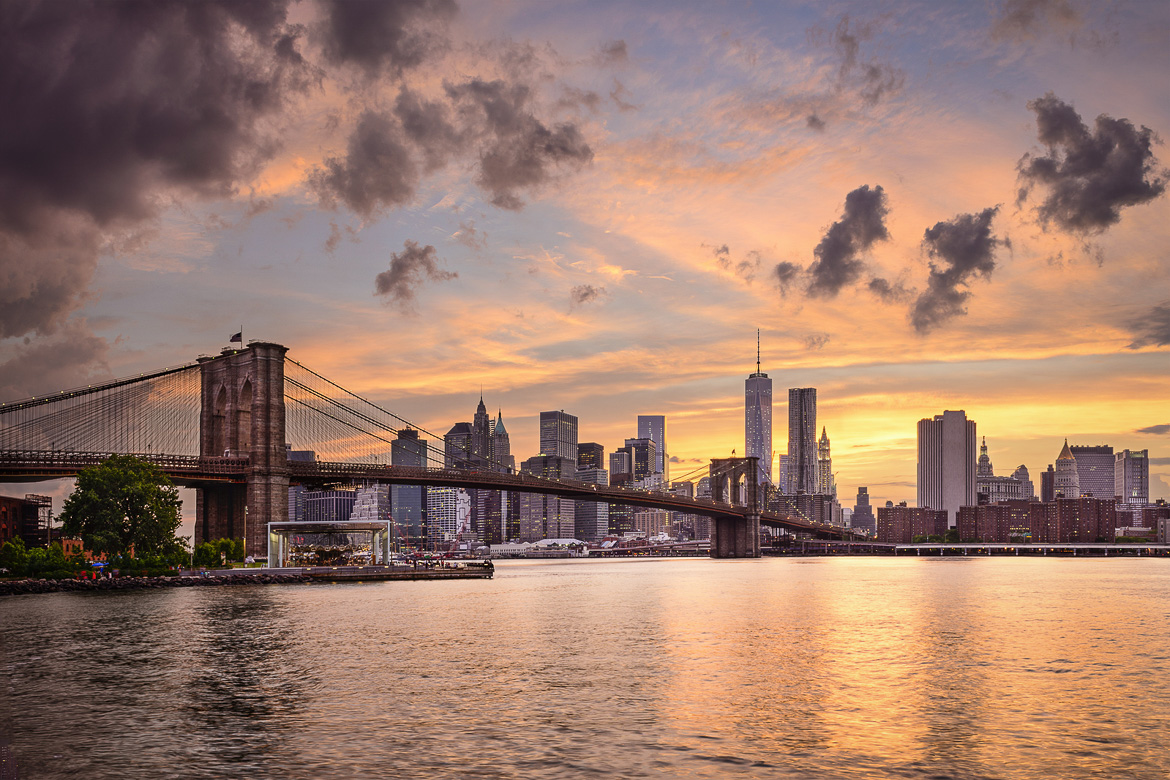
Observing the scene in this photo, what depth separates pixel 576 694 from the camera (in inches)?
1163

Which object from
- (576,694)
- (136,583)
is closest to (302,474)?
(136,583)

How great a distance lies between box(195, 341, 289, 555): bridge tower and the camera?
10275 cm

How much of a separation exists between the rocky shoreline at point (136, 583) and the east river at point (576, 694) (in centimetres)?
1532

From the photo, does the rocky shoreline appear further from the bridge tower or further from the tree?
the bridge tower

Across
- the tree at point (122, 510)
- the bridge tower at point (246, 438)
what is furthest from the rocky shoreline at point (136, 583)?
the bridge tower at point (246, 438)

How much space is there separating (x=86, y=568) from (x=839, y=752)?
257 ft

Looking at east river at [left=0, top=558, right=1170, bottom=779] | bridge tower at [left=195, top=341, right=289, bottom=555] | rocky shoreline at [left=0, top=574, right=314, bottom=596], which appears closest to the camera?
east river at [left=0, top=558, right=1170, bottom=779]

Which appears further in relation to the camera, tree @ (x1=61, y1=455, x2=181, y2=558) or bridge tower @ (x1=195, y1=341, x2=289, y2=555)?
bridge tower @ (x1=195, y1=341, x2=289, y2=555)

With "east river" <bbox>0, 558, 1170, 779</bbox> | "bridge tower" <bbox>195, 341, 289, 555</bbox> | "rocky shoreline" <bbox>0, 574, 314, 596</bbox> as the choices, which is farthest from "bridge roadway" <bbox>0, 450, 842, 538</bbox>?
"east river" <bbox>0, 558, 1170, 779</bbox>

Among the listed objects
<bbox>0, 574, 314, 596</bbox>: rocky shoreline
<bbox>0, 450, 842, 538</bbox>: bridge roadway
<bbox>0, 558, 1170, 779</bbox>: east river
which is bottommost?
<bbox>0, 574, 314, 596</bbox>: rocky shoreline

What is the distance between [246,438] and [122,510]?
2619 centimetres

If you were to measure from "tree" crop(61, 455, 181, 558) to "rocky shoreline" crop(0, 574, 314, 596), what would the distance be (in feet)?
17.8

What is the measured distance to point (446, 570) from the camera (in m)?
110

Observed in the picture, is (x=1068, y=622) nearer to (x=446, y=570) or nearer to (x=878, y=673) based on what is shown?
(x=878, y=673)
